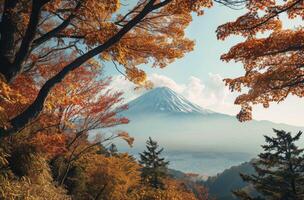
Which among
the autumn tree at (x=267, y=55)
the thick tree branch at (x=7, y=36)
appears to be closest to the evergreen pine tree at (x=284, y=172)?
the autumn tree at (x=267, y=55)

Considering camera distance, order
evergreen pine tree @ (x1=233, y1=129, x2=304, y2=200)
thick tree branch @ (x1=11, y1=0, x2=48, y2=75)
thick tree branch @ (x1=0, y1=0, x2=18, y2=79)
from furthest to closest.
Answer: evergreen pine tree @ (x1=233, y1=129, x2=304, y2=200) < thick tree branch @ (x1=0, y1=0, x2=18, y2=79) < thick tree branch @ (x1=11, y1=0, x2=48, y2=75)

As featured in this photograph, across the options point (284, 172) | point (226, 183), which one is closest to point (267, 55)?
point (284, 172)

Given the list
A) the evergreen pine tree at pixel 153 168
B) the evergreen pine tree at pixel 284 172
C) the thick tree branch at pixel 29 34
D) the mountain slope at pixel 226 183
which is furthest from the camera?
the mountain slope at pixel 226 183

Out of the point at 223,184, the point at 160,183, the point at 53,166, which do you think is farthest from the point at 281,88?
the point at 223,184

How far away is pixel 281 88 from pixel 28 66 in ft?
23.3

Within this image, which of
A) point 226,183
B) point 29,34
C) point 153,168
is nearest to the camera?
point 29,34

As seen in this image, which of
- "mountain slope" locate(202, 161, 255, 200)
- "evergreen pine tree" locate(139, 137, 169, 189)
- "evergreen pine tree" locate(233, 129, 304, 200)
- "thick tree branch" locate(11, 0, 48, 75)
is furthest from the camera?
"mountain slope" locate(202, 161, 255, 200)

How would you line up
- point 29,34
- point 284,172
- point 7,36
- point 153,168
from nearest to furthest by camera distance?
1. point 29,34
2. point 7,36
3. point 284,172
4. point 153,168

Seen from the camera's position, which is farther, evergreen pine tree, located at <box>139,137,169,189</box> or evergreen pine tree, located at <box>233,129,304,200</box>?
evergreen pine tree, located at <box>139,137,169,189</box>

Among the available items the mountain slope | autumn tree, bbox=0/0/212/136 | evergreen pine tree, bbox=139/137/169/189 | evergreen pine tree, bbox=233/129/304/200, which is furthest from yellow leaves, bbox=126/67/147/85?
the mountain slope

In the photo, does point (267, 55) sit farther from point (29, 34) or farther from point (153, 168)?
point (153, 168)

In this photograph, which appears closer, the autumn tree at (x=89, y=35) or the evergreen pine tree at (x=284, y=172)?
the autumn tree at (x=89, y=35)

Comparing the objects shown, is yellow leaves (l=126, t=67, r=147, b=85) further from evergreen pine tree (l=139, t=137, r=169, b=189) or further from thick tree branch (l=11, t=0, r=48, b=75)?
evergreen pine tree (l=139, t=137, r=169, b=189)

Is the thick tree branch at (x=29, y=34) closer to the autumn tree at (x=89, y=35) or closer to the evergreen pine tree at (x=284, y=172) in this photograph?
the autumn tree at (x=89, y=35)
